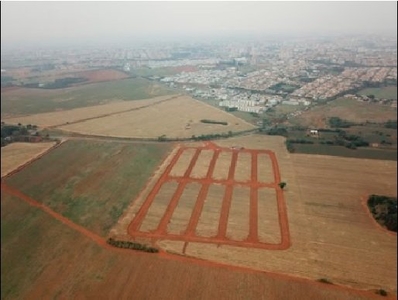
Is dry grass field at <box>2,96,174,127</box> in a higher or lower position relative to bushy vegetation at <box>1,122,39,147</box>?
lower

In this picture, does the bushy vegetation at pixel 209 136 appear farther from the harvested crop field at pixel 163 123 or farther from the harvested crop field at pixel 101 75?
the harvested crop field at pixel 101 75

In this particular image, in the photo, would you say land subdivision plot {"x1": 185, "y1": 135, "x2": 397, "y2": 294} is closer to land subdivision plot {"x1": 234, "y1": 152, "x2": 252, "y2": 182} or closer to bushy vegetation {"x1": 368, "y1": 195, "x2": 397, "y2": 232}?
bushy vegetation {"x1": 368, "y1": 195, "x2": 397, "y2": 232}

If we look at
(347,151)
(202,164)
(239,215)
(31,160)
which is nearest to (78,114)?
(31,160)

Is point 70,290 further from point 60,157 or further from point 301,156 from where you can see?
point 301,156

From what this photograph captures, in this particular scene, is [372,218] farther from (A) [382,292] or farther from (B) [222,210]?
(B) [222,210]

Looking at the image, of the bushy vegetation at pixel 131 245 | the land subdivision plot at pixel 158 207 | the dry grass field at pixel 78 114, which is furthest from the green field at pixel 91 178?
the dry grass field at pixel 78 114

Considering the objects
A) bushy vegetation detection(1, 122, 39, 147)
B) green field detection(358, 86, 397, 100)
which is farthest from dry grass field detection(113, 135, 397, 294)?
green field detection(358, 86, 397, 100)
